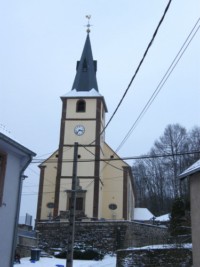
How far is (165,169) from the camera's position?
57875 mm

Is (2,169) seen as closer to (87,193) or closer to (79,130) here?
(87,193)

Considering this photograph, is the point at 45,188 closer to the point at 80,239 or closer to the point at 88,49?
the point at 80,239

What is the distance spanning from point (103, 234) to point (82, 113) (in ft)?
44.3

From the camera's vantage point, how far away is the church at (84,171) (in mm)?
38781

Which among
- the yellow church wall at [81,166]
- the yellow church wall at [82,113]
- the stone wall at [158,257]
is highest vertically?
the yellow church wall at [82,113]

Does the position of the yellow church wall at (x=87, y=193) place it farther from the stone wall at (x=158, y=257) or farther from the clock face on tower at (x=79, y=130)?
the stone wall at (x=158, y=257)

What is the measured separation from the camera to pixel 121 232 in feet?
109

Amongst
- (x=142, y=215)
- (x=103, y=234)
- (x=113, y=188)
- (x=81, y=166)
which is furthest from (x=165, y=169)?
(x=103, y=234)

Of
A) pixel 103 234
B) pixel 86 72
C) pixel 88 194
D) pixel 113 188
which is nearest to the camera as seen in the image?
pixel 103 234

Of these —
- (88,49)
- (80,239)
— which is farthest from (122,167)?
(88,49)

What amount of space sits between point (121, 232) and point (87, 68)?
20.4 meters

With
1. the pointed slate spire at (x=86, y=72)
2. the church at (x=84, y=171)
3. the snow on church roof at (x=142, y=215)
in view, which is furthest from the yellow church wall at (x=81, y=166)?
the snow on church roof at (x=142, y=215)

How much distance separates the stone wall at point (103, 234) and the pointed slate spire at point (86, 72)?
15.8 m

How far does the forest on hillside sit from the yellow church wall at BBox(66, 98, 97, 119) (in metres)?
11.5
